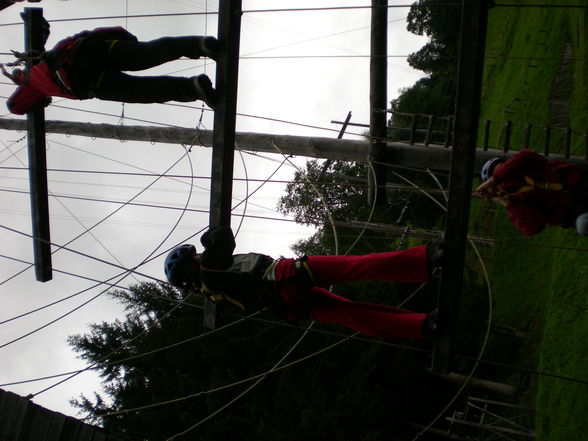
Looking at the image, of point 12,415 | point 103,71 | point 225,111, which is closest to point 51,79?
point 103,71

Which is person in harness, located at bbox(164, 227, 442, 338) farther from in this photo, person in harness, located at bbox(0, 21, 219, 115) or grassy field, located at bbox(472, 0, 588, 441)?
person in harness, located at bbox(0, 21, 219, 115)

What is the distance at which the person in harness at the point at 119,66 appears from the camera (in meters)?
4.12

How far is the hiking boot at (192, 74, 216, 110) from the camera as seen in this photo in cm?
412

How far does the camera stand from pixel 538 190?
363 cm

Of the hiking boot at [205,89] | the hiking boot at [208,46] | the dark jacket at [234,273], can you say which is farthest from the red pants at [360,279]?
the hiking boot at [208,46]

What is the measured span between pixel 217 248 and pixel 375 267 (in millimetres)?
1153

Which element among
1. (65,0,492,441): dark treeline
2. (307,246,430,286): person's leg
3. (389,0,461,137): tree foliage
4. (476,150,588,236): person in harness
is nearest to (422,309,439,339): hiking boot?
(307,246,430,286): person's leg

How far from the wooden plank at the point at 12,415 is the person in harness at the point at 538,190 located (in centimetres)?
373

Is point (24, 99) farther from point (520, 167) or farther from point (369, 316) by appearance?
point (520, 167)

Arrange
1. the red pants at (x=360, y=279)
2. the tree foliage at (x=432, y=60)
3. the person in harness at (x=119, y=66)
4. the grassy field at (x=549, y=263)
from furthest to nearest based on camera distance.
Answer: the tree foliage at (x=432, y=60), the grassy field at (x=549, y=263), the person in harness at (x=119, y=66), the red pants at (x=360, y=279)

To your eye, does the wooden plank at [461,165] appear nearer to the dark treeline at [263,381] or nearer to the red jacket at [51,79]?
the red jacket at [51,79]

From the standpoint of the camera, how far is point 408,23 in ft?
123

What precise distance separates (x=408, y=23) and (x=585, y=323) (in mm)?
34473

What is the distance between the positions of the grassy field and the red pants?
111 cm
